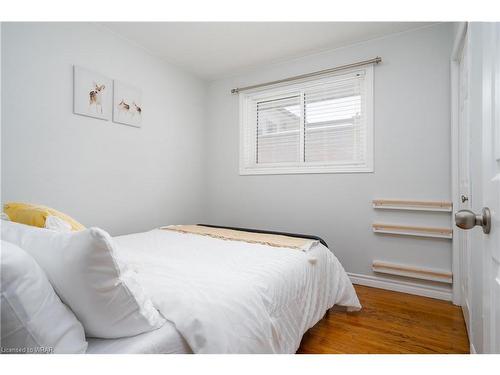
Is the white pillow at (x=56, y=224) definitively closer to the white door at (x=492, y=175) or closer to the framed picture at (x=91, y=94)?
the framed picture at (x=91, y=94)

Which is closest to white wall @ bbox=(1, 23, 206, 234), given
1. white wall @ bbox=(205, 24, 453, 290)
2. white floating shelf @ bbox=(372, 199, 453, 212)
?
white wall @ bbox=(205, 24, 453, 290)

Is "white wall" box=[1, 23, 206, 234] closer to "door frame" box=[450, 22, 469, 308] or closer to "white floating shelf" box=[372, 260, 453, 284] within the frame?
"white floating shelf" box=[372, 260, 453, 284]

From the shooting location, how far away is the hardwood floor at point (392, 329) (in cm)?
167

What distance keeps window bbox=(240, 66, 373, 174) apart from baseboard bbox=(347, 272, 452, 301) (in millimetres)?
1104

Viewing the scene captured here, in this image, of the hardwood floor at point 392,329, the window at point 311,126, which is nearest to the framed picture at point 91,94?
the window at point 311,126

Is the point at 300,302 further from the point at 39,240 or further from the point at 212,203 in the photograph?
the point at 212,203

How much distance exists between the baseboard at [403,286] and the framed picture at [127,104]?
2.80m

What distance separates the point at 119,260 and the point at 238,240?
1394mm

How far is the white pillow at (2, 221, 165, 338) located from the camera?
772 millimetres

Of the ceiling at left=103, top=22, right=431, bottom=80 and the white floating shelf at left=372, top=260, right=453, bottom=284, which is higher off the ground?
the ceiling at left=103, top=22, right=431, bottom=80

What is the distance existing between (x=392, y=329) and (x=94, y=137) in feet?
9.53

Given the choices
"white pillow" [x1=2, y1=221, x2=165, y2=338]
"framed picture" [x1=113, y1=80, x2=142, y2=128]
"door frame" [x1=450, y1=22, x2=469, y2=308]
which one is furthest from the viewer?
"framed picture" [x1=113, y1=80, x2=142, y2=128]
